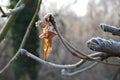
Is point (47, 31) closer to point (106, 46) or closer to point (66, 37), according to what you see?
point (106, 46)

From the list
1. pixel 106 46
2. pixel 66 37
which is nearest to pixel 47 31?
pixel 106 46

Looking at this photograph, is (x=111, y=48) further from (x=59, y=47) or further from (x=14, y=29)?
(x=59, y=47)

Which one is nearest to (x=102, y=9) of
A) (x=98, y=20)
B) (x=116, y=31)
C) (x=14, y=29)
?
(x=98, y=20)

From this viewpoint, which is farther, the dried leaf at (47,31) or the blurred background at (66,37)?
the blurred background at (66,37)

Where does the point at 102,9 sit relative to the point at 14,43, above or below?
below

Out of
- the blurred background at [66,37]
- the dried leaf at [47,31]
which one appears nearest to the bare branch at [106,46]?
the dried leaf at [47,31]

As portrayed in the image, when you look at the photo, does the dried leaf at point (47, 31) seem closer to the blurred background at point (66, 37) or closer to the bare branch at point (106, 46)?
the bare branch at point (106, 46)

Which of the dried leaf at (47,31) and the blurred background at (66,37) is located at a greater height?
the dried leaf at (47,31)

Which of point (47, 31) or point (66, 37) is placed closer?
point (47, 31)
